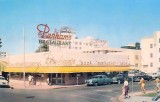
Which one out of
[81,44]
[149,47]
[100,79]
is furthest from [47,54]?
[81,44]

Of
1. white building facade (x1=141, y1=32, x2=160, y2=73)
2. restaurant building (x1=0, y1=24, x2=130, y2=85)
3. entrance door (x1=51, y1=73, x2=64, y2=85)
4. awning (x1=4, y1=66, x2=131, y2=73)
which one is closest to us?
awning (x1=4, y1=66, x2=131, y2=73)

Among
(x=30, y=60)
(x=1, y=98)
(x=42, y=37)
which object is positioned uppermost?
(x=42, y=37)

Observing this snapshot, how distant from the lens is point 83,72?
5294 centimetres

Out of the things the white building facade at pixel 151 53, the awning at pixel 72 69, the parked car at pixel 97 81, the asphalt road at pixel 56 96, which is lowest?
the asphalt road at pixel 56 96

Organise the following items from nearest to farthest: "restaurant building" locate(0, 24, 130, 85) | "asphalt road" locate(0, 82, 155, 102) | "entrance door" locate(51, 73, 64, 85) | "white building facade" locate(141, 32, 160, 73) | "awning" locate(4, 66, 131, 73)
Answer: "asphalt road" locate(0, 82, 155, 102), "awning" locate(4, 66, 131, 73), "restaurant building" locate(0, 24, 130, 85), "entrance door" locate(51, 73, 64, 85), "white building facade" locate(141, 32, 160, 73)

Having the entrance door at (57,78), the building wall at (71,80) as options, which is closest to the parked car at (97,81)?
the building wall at (71,80)

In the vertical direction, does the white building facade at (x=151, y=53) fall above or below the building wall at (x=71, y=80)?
above

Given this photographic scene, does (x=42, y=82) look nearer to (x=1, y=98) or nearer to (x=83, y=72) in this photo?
(x=83, y=72)

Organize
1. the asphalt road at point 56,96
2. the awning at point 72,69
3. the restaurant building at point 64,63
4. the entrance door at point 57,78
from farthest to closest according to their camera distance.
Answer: the entrance door at point 57,78
the restaurant building at point 64,63
the awning at point 72,69
the asphalt road at point 56,96

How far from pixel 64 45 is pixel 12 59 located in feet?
52.3

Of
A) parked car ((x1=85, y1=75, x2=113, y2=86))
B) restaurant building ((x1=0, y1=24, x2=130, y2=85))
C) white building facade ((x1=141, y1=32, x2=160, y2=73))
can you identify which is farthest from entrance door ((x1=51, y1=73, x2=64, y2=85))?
white building facade ((x1=141, y1=32, x2=160, y2=73))

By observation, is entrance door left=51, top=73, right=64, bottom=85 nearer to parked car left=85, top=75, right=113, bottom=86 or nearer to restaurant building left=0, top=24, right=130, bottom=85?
restaurant building left=0, top=24, right=130, bottom=85

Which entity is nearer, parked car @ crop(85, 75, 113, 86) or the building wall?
parked car @ crop(85, 75, 113, 86)

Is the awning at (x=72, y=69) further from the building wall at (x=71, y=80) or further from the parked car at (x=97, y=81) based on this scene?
the parked car at (x=97, y=81)
